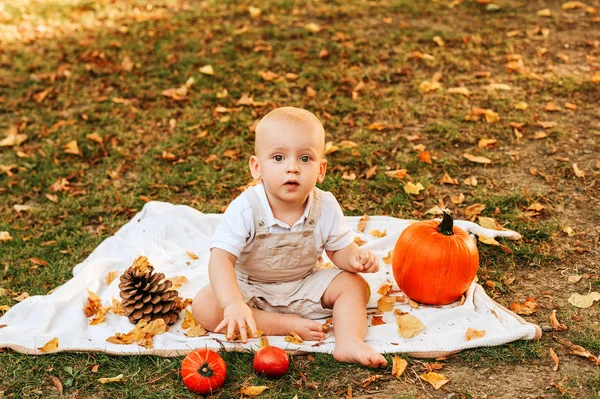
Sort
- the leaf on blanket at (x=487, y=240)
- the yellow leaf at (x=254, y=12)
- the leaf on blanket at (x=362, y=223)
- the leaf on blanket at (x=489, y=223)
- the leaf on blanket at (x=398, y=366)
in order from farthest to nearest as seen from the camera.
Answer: the yellow leaf at (x=254, y=12)
the leaf on blanket at (x=362, y=223)
the leaf on blanket at (x=489, y=223)
the leaf on blanket at (x=487, y=240)
the leaf on blanket at (x=398, y=366)

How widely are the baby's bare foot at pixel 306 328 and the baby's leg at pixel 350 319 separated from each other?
0.08 m

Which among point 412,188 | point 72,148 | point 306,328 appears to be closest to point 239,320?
point 306,328

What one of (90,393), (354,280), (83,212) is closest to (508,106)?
(354,280)

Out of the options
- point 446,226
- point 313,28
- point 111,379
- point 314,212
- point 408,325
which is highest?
point 313,28

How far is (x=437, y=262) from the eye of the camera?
337 centimetres

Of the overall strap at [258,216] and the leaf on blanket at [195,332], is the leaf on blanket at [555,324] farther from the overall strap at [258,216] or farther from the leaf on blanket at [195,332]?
the leaf on blanket at [195,332]

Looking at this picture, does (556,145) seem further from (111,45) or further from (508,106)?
(111,45)

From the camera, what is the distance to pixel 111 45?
7.37 m

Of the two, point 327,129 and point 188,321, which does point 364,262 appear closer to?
point 188,321

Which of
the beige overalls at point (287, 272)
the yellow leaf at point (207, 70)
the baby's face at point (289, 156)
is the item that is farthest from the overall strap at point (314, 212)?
the yellow leaf at point (207, 70)

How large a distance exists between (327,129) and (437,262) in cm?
254

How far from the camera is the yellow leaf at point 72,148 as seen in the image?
550cm

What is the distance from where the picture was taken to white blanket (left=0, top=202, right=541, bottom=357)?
3197 millimetres

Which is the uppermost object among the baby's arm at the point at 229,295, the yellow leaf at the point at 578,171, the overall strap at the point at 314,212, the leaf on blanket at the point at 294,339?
the overall strap at the point at 314,212
